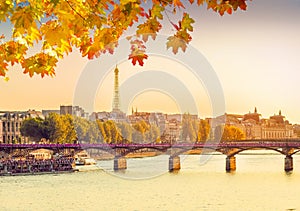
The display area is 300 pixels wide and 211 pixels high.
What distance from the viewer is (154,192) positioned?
897 inches

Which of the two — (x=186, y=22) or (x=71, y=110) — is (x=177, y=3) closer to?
(x=186, y=22)

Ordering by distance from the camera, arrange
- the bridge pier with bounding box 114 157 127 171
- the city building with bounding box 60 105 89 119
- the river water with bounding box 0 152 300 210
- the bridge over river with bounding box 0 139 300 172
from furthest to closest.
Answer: the city building with bounding box 60 105 89 119
the bridge pier with bounding box 114 157 127 171
the bridge over river with bounding box 0 139 300 172
the river water with bounding box 0 152 300 210

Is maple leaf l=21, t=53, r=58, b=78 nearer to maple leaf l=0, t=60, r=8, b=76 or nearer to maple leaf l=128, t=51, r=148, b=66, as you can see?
maple leaf l=0, t=60, r=8, b=76

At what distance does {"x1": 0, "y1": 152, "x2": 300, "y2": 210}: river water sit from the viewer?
18922 mm

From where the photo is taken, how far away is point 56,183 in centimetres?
2628

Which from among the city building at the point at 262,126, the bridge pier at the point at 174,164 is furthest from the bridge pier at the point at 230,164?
the city building at the point at 262,126

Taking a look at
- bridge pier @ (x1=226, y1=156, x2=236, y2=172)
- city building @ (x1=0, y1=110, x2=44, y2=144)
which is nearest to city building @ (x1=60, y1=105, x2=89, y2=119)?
city building @ (x1=0, y1=110, x2=44, y2=144)

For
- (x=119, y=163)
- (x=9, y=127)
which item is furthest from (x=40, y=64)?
(x=9, y=127)

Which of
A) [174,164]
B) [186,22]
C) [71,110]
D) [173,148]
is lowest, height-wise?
[174,164]

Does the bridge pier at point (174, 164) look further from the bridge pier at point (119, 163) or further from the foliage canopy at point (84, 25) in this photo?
the foliage canopy at point (84, 25)

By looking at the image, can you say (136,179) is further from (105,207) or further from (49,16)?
(49,16)

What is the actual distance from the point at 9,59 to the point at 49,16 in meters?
0.44

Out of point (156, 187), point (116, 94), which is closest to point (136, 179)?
point (156, 187)

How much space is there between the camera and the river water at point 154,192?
62.1ft
